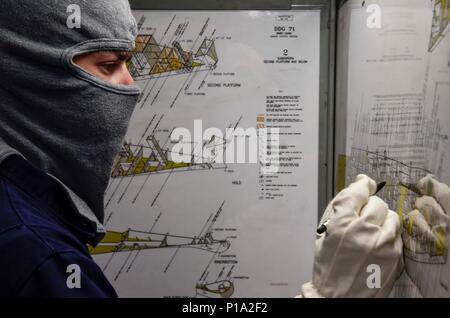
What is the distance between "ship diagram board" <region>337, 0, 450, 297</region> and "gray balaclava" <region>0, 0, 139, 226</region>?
0.49 meters

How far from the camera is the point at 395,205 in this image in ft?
2.54

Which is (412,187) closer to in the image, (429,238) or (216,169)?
(429,238)

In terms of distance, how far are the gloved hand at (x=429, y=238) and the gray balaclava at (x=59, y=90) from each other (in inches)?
20.3

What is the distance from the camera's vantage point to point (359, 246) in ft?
2.32

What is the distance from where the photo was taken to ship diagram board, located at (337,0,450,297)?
637 mm

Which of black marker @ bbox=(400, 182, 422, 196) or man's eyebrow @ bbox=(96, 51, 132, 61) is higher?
man's eyebrow @ bbox=(96, 51, 132, 61)

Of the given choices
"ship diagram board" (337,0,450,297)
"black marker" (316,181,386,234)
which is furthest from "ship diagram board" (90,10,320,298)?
"black marker" (316,181,386,234)

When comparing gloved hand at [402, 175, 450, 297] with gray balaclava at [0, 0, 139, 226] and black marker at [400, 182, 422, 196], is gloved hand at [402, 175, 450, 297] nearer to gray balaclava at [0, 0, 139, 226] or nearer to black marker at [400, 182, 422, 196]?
black marker at [400, 182, 422, 196]

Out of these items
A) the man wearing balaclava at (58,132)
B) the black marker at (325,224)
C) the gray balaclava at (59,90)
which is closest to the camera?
the man wearing balaclava at (58,132)

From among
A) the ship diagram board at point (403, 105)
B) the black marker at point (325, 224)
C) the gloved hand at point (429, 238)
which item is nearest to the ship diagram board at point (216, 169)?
the ship diagram board at point (403, 105)

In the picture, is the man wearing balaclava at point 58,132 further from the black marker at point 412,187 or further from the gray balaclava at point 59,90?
the black marker at point 412,187

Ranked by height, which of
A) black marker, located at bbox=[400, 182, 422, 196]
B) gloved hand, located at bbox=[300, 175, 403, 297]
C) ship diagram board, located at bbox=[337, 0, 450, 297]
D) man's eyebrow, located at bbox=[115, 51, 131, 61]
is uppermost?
man's eyebrow, located at bbox=[115, 51, 131, 61]

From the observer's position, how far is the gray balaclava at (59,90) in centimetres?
61

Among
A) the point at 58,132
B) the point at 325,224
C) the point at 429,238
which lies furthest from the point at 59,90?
the point at 429,238
